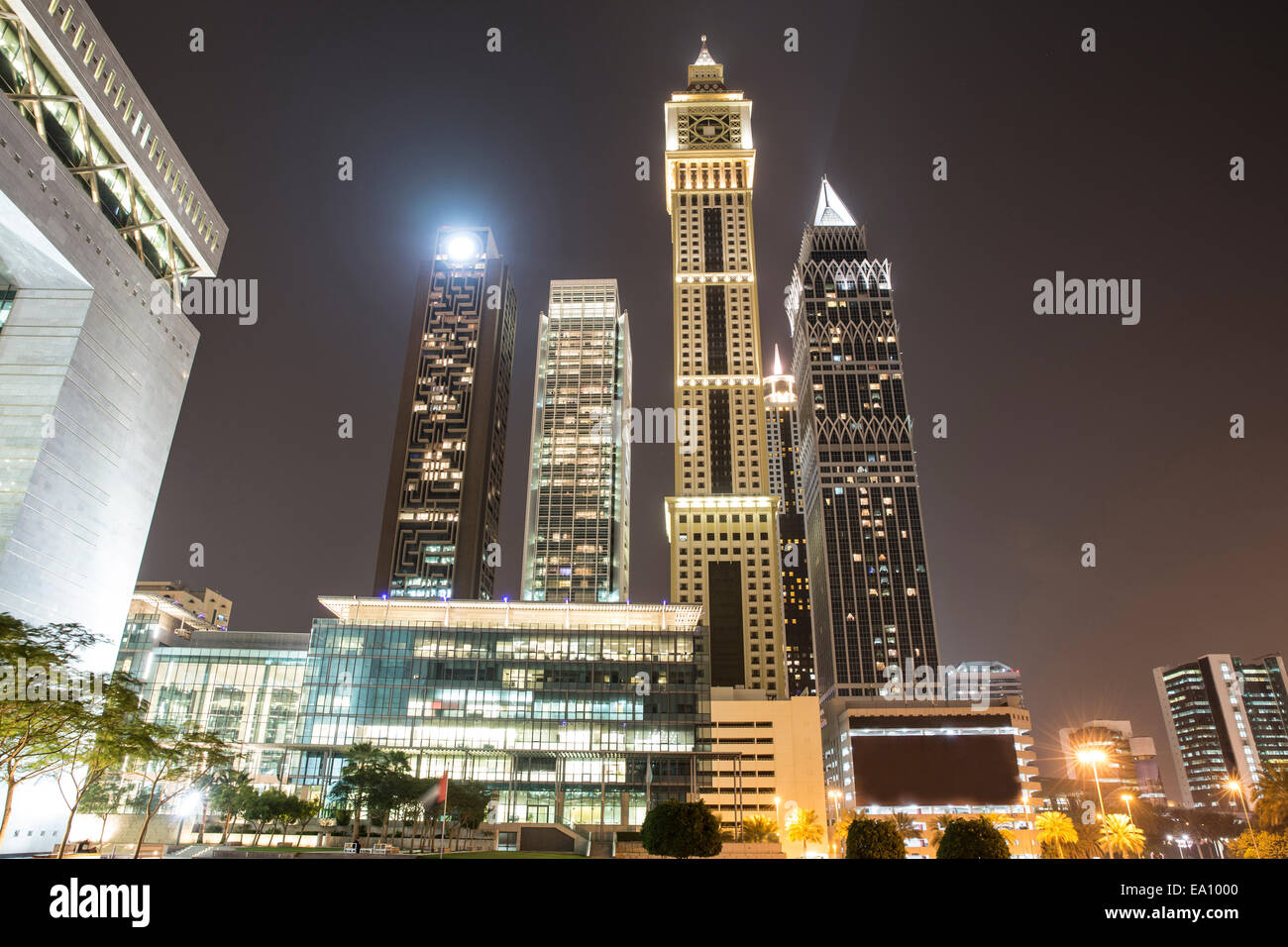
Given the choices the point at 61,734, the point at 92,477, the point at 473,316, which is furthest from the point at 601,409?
the point at 61,734

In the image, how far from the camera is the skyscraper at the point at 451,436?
546ft

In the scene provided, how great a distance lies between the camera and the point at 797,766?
118 metres

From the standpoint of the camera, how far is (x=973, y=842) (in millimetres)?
46656

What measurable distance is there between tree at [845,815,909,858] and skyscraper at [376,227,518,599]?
12140cm

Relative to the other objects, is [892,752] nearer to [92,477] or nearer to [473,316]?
[92,477]

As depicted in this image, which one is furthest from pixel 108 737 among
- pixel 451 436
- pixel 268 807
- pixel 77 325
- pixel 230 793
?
pixel 451 436

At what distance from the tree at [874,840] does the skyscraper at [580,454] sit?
117 m

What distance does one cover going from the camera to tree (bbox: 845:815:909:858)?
4894 centimetres

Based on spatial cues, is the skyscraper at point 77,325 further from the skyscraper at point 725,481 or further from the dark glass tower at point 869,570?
the dark glass tower at point 869,570

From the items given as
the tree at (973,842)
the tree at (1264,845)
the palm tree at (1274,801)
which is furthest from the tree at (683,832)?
the palm tree at (1274,801)

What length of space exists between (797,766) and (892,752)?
2061 centimetres

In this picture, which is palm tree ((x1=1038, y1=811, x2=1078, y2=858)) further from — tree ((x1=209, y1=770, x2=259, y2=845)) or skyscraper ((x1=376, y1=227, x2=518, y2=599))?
skyscraper ((x1=376, y1=227, x2=518, y2=599))

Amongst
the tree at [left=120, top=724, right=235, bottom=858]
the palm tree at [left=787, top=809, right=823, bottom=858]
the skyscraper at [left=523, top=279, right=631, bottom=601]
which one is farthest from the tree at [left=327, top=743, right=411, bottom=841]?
the skyscraper at [left=523, top=279, right=631, bottom=601]

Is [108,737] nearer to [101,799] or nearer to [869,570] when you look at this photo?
[101,799]
